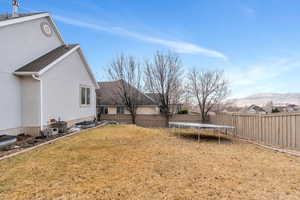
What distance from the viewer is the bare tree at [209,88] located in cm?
1669

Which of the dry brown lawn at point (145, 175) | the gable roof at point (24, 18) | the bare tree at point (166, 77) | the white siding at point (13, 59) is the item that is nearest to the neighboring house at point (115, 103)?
the bare tree at point (166, 77)

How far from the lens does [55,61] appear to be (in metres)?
9.00

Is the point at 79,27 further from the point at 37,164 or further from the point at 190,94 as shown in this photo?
the point at 37,164

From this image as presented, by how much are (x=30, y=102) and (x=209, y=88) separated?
14.7 m

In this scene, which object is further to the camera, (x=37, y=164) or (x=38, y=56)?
(x=38, y=56)

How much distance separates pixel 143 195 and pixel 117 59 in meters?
15.8

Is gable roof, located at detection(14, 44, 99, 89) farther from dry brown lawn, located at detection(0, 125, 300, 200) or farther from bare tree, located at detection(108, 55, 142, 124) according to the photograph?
bare tree, located at detection(108, 55, 142, 124)

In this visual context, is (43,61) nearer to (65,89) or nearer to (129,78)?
(65,89)

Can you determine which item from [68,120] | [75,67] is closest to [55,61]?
[75,67]

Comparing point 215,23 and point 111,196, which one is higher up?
point 215,23

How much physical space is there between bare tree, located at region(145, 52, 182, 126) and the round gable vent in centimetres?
863

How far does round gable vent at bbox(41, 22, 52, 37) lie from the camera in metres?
9.94

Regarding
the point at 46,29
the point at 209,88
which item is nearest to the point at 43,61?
the point at 46,29

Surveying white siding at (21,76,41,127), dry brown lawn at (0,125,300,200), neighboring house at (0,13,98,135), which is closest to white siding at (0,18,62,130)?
neighboring house at (0,13,98,135)
